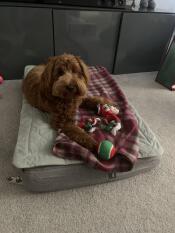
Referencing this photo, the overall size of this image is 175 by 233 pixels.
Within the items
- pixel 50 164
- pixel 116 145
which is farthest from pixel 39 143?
pixel 116 145

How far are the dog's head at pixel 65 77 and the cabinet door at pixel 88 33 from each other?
92 centimetres

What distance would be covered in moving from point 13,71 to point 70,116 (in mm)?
1113

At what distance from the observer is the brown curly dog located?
1.11 m

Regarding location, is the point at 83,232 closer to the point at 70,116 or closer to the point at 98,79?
the point at 70,116

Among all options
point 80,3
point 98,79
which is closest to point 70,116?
point 98,79

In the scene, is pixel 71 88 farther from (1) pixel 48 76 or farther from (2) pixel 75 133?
(2) pixel 75 133

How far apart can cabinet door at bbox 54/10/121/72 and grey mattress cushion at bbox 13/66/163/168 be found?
0.92 meters

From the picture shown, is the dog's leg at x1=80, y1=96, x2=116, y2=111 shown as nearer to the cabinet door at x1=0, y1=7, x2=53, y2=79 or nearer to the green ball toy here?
the green ball toy

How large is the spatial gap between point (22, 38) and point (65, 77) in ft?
3.46

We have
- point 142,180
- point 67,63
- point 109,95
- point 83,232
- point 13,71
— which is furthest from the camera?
point 13,71

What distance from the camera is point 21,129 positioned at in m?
1.23

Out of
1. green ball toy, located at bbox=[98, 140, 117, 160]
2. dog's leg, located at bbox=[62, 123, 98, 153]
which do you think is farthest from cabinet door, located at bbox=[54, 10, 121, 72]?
green ball toy, located at bbox=[98, 140, 117, 160]

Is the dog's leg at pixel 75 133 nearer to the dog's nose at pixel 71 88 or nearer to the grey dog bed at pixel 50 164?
the grey dog bed at pixel 50 164

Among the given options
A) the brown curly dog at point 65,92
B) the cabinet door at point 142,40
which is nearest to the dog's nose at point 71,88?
the brown curly dog at point 65,92
